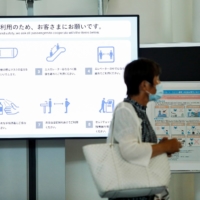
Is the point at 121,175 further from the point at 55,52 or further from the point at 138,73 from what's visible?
the point at 55,52

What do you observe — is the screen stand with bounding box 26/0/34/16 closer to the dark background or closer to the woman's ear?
the dark background

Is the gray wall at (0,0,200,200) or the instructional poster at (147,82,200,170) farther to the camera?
the gray wall at (0,0,200,200)

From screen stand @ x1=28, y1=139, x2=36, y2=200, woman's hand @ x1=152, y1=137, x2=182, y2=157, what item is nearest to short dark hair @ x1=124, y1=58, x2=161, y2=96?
woman's hand @ x1=152, y1=137, x2=182, y2=157

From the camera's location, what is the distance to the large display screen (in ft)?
9.57

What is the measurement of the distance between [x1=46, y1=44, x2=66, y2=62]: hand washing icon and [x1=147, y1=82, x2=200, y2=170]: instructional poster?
78 cm

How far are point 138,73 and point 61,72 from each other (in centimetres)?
129

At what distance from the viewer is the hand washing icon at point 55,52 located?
2.93m

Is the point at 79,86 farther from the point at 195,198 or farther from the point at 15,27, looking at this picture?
the point at 195,198

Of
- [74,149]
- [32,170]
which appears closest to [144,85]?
[32,170]

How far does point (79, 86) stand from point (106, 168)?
1353 millimetres

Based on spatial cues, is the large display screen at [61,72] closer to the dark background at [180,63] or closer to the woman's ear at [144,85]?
the dark background at [180,63]

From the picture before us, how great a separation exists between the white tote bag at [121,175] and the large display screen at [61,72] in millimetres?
1267

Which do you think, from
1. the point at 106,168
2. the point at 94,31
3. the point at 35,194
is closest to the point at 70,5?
the point at 94,31

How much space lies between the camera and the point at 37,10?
342cm
